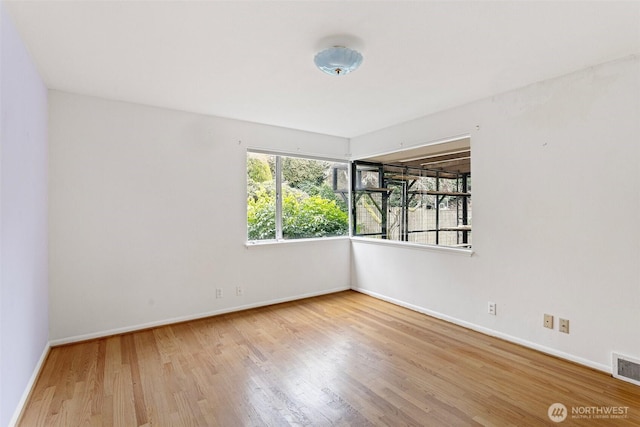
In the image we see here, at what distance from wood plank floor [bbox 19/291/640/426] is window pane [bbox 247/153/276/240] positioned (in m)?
1.33

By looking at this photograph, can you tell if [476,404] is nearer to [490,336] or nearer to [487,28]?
[490,336]

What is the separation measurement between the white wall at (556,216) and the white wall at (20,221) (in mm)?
3619

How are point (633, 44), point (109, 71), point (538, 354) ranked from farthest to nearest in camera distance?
point (538, 354), point (109, 71), point (633, 44)

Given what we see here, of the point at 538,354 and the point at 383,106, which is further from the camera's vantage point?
the point at 383,106

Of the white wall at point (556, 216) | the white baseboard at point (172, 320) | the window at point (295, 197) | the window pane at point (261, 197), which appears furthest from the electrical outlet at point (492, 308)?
the window pane at point (261, 197)

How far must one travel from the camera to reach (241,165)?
398cm

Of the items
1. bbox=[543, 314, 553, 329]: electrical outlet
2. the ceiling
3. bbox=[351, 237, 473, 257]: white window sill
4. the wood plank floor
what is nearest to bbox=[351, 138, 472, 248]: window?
bbox=[351, 237, 473, 257]: white window sill

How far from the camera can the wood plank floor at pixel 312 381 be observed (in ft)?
6.41

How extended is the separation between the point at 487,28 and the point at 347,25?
34.0 inches

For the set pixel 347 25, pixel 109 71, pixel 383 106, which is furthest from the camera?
pixel 383 106

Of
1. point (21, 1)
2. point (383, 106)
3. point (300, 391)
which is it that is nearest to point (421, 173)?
point (383, 106)

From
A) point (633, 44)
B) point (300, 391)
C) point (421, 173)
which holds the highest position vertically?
point (633, 44)

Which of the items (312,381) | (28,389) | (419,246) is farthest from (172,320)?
(419,246)

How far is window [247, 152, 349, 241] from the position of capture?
4195 mm
